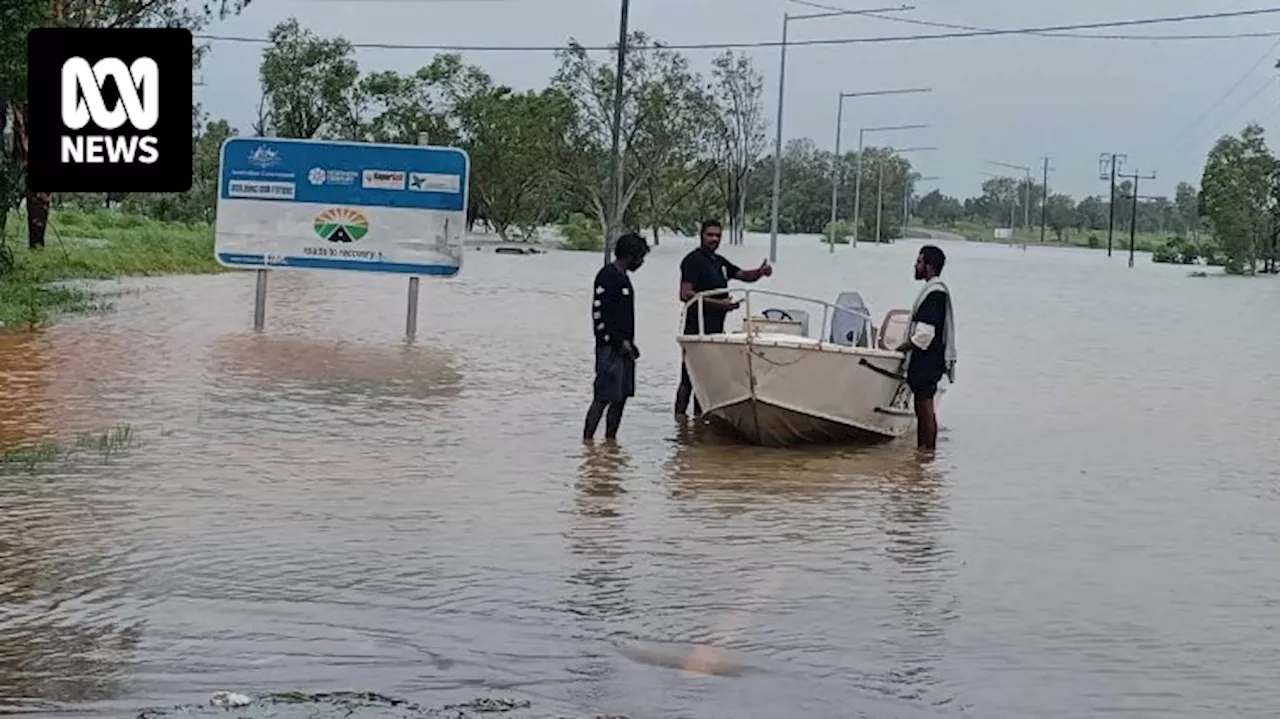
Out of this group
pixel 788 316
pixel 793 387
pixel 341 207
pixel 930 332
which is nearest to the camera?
pixel 930 332

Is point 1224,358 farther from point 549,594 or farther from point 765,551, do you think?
point 549,594

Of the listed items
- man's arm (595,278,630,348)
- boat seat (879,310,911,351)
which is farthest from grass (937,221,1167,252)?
man's arm (595,278,630,348)

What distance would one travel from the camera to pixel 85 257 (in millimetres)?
38312

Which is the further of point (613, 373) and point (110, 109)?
point (613, 373)

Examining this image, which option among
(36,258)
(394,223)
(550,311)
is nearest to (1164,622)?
(394,223)

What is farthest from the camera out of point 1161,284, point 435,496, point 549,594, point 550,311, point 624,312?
point 1161,284

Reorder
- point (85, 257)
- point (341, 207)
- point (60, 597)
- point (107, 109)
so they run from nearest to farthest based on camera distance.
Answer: point (107, 109)
point (60, 597)
point (341, 207)
point (85, 257)

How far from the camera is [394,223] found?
23.5 meters

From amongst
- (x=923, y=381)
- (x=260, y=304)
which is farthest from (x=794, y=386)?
(x=260, y=304)

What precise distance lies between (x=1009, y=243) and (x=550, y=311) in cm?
11954

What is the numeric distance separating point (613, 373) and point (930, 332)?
2.44m

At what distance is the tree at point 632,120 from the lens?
251 ft

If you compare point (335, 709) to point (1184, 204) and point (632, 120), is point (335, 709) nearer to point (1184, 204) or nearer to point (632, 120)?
point (632, 120)

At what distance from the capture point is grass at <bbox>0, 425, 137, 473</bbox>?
12.3 meters
